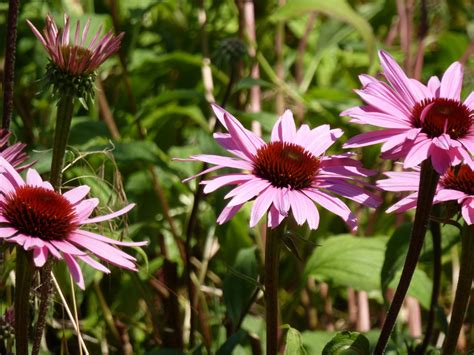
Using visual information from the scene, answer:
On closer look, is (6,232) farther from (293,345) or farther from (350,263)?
(350,263)

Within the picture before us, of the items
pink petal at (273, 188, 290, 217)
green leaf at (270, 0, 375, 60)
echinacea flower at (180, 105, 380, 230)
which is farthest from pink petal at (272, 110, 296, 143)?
green leaf at (270, 0, 375, 60)

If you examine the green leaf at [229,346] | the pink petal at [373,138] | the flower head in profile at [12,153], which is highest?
the pink petal at [373,138]

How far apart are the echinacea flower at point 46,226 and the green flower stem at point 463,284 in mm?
282

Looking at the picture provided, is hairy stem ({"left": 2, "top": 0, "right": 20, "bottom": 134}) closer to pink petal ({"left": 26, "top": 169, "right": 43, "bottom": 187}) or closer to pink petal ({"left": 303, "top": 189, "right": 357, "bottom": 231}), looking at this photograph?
pink petal ({"left": 26, "top": 169, "right": 43, "bottom": 187})

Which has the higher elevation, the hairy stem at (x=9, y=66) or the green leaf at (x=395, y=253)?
the hairy stem at (x=9, y=66)

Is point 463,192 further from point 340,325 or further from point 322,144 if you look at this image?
point 340,325

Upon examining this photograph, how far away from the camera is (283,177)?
2.50ft

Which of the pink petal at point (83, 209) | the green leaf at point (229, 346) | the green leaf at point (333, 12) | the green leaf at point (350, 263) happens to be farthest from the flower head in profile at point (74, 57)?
the green leaf at point (333, 12)

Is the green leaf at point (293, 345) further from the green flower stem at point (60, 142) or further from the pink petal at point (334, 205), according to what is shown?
the green flower stem at point (60, 142)

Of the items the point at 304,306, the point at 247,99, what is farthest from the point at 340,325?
the point at 247,99

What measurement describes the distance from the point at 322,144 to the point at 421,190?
16 cm

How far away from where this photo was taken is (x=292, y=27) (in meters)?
2.03

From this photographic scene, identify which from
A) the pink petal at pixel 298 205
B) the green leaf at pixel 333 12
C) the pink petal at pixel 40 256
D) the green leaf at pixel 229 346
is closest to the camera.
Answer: the pink petal at pixel 40 256

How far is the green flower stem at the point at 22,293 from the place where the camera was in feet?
2.19
